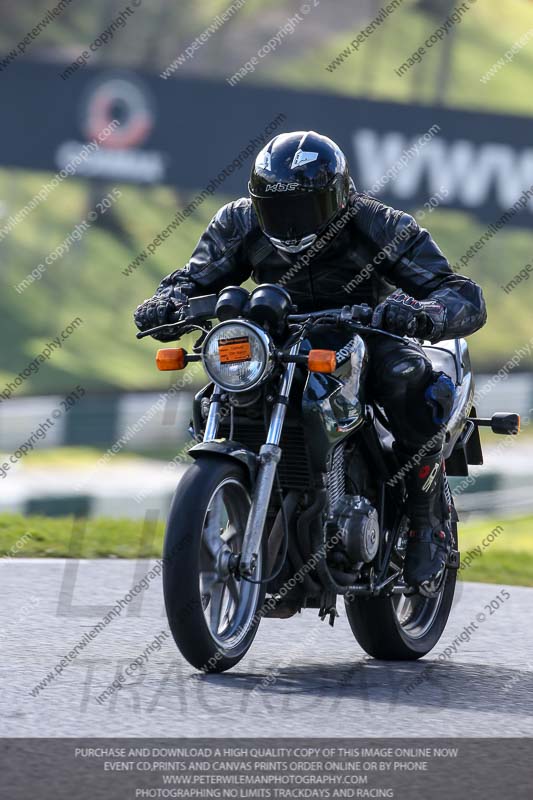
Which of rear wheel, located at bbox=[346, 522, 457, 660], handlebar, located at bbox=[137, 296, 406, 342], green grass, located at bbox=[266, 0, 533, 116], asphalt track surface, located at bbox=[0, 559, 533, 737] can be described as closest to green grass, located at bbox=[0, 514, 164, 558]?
asphalt track surface, located at bbox=[0, 559, 533, 737]

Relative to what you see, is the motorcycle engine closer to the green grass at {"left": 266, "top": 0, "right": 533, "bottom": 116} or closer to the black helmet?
the black helmet

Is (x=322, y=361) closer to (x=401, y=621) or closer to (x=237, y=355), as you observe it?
(x=237, y=355)

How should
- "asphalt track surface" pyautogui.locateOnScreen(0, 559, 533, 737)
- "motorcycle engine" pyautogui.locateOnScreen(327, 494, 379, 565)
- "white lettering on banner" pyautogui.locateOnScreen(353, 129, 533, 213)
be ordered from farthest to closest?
"white lettering on banner" pyautogui.locateOnScreen(353, 129, 533, 213) → "motorcycle engine" pyautogui.locateOnScreen(327, 494, 379, 565) → "asphalt track surface" pyautogui.locateOnScreen(0, 559, 533, 737)

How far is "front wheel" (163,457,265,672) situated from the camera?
14.6ft

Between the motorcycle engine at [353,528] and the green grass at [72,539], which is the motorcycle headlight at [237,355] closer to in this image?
the motorcycle engine at [353,528]

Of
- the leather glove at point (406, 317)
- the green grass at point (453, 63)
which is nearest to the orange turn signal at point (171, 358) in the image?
the leather glove at point (406, 317)

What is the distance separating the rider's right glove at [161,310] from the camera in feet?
17.4

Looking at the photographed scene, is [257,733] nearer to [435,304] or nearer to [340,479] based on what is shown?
[340,479]

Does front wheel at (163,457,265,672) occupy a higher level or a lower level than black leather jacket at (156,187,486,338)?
lower

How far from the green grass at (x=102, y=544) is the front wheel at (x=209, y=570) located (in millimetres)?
3184

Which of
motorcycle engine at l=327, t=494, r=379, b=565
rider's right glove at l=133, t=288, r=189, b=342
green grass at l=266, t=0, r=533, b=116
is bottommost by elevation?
motorcycle engine at l=327, t=494, r=379, b=565

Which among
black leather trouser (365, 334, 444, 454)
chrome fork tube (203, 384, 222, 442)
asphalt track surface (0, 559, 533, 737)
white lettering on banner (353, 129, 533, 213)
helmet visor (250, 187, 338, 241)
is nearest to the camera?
asphalt track surface (0, 559, 533, 737)

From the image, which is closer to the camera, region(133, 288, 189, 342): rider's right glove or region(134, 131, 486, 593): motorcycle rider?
region(134, 131, 486, 593): motorcycle rider
